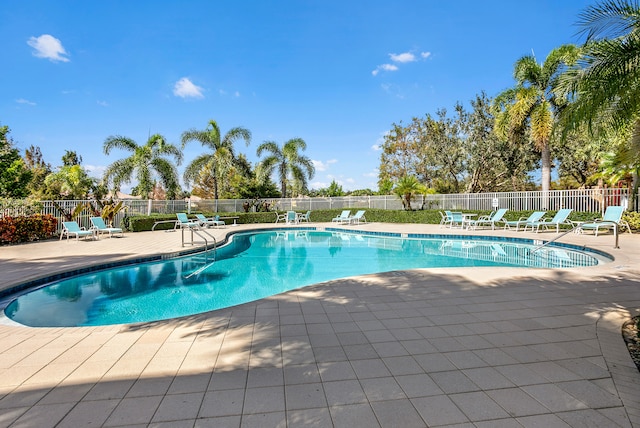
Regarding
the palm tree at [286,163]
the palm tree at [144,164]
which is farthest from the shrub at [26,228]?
the palm tree at [286,163]

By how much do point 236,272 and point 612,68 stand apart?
7.63 metres

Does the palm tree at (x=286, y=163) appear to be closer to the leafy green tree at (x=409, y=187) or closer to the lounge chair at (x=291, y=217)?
the lounge chair at (x=291, y=217)

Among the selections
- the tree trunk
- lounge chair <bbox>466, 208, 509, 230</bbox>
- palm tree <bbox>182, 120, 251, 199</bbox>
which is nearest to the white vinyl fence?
the tree trunk

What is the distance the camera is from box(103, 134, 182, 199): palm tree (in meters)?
17.0

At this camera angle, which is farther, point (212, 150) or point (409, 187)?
point (212, 150)

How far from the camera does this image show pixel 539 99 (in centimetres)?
1527

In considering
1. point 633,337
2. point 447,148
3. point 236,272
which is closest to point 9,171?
point 236,272

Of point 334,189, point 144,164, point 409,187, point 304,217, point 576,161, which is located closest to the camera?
point 144,164

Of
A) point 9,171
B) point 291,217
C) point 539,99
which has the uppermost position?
point 539,99

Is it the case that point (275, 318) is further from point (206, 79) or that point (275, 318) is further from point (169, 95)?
Answer: point (169, 95)

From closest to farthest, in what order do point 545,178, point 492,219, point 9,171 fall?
point 492,219 → point 545,178 → point 9,171

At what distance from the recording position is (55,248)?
9.65 m

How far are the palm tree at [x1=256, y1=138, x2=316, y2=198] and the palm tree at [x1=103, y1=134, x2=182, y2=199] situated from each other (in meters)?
5.75

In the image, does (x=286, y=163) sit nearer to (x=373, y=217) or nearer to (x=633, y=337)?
(x=373, y=217)
